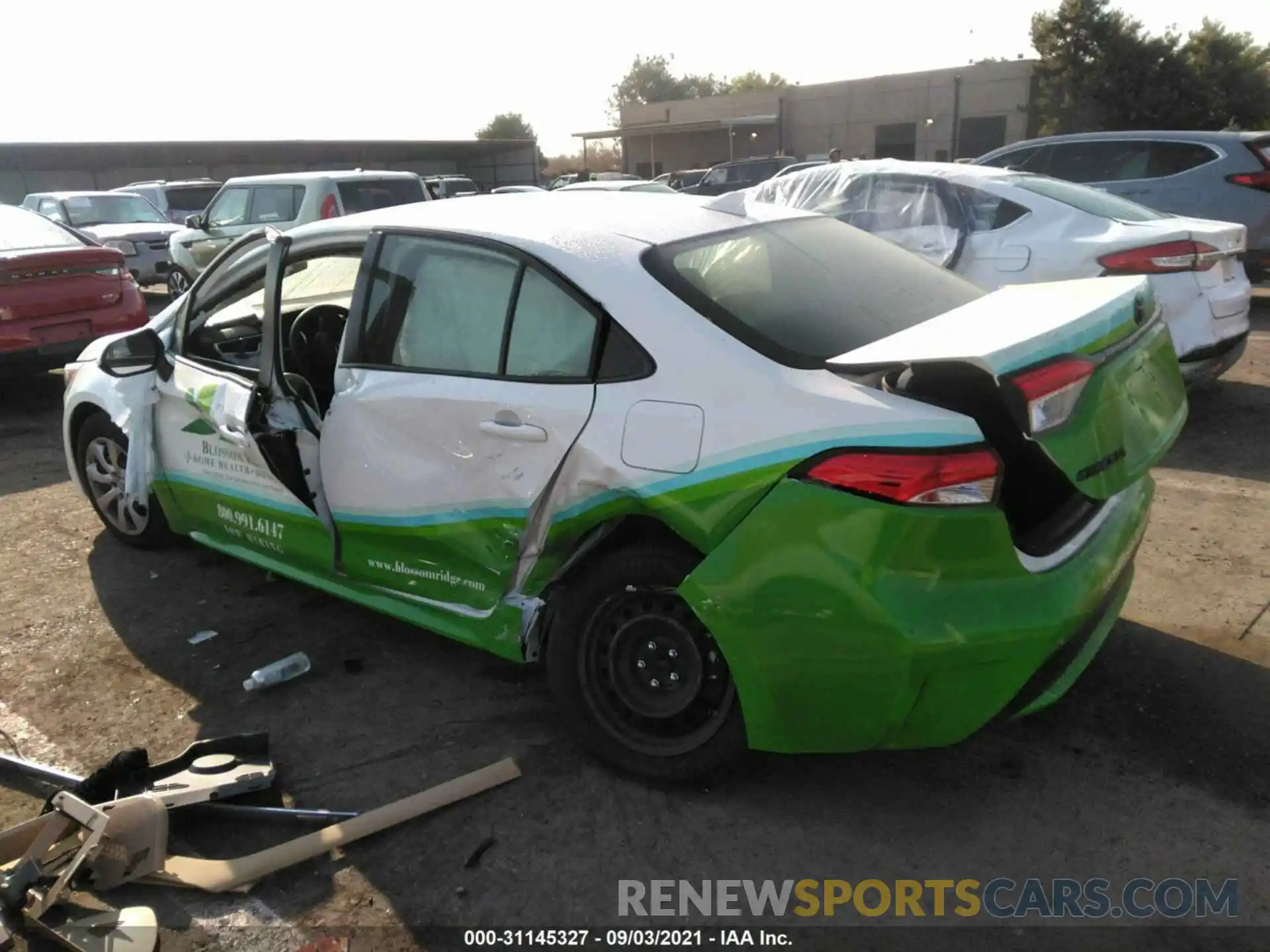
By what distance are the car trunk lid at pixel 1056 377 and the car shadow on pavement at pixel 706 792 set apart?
85 cm

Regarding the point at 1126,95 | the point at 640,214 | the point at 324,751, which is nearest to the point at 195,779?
the point at 324,751

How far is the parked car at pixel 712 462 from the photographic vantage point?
243cm

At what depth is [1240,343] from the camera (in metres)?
6.26

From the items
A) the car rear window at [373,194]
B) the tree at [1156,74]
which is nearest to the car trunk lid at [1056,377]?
the car rear window at [373,194]

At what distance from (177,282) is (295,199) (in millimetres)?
3442

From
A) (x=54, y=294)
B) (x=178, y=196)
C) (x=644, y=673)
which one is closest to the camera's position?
(x=644, y=673)

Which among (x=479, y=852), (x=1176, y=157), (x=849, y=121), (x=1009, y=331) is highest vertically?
(x=849, y=121)

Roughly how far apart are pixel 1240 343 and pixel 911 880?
16.9 feet

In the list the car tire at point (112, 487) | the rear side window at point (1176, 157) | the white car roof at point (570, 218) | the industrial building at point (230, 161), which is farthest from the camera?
the industrial building at point (230, 161)

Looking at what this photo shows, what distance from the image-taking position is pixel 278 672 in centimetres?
367

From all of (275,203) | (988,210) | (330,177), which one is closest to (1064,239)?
(988,210)

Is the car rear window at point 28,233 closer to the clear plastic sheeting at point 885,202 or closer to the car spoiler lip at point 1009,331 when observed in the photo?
the clear plastic sheeting at point 885,202

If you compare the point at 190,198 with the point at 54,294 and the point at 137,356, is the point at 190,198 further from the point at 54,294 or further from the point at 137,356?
the point at 137,356

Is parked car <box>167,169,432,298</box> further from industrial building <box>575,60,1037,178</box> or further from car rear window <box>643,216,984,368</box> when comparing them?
industrial building <box>575,60,1037,178</box>
